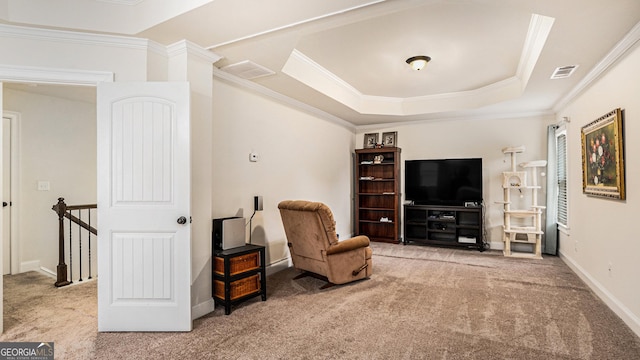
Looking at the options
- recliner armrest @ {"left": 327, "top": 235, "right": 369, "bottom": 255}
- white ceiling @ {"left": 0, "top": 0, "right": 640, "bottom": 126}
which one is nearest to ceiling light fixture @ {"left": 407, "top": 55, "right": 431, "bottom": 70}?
white ceiling @ {"left": 0, "top": 0, "right": 640, "bottom": 126}

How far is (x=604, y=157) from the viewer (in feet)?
11.1

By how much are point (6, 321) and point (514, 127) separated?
732 centimetres

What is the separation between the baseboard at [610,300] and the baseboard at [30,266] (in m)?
6.81

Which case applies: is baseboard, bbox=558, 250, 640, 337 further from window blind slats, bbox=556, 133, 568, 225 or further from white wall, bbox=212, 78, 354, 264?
white wall, bbox=212, 78, 354, 264

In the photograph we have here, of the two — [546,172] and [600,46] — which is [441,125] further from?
[600,46]

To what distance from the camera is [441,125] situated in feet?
21.8

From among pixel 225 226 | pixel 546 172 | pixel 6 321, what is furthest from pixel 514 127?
pixel 6 321

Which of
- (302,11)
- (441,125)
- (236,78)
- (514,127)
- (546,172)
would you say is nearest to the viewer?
(302,11)

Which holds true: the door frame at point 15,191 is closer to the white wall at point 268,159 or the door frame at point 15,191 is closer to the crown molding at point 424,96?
the white wall at point 268,159

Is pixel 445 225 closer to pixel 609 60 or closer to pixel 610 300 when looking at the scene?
pixel 610 300

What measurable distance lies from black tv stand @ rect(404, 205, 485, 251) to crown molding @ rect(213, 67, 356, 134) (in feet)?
7.16

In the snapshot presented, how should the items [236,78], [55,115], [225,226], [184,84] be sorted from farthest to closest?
[55,115] → [236,78] → [225,226] → [184,84]

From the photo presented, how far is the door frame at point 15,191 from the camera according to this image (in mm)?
4449

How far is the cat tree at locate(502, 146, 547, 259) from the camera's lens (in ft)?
17.8
